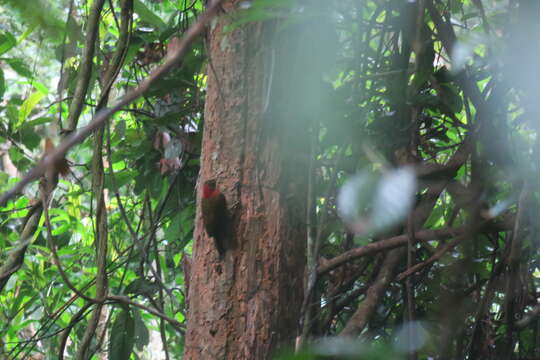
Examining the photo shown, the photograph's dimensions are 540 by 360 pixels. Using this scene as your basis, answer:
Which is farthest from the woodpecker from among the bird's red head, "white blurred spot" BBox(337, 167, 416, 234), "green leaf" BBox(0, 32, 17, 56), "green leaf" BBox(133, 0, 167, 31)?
"green leaf" BBox(0, 32, 17, 56)

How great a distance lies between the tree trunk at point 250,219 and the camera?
1.15m

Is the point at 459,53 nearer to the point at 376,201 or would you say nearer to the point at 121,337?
the point at 376,201

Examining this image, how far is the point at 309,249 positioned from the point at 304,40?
41 centimetres

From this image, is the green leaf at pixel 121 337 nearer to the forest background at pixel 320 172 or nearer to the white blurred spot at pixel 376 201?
the forest background at pixel 320 172

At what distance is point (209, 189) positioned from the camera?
1.21 meters

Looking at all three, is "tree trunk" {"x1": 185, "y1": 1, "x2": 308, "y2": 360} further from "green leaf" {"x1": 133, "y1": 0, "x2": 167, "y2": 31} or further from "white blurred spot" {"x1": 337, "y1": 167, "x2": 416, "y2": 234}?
"green leaf" {"x1": 133, "y1": 0, "x2": 167, "y2": 31}

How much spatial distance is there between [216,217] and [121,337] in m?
0.74

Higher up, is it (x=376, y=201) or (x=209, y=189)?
(x=209, y=189)

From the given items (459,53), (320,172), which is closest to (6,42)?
(320,172)

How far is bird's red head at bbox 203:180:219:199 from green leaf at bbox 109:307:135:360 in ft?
2.18

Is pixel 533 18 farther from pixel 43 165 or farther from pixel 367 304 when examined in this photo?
pixel 43 165

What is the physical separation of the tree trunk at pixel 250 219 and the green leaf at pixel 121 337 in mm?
557

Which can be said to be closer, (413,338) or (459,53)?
(413,338)

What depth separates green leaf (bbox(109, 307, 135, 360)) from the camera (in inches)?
67.1
